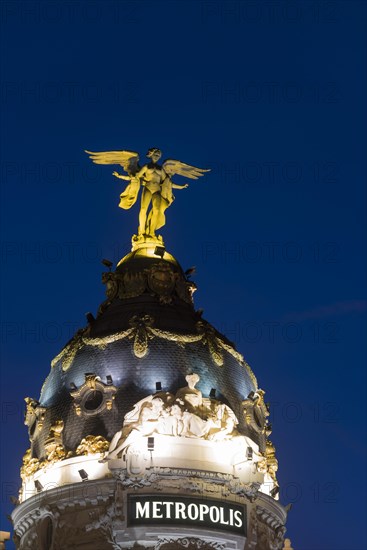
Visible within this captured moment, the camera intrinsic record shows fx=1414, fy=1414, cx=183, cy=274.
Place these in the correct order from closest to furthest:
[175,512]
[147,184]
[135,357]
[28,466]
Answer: [175,512]
[135,357]
[28,466]
[147,184]

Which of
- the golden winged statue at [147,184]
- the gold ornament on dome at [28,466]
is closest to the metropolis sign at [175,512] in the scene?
the gold ornament on dome at [28,466]

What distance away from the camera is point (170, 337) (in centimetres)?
6169

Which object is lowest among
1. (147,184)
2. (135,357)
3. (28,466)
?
(28,466)

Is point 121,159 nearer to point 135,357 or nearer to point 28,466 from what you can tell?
point 135,357

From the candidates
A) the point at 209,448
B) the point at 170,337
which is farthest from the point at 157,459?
the point at 170,337

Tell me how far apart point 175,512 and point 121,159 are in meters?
19.2

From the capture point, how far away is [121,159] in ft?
223

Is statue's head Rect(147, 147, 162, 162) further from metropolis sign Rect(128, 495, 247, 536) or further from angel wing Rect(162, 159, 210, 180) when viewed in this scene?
metropolis sign Rect(128, 495, 247, 536)

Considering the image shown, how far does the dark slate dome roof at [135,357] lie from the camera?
6009 centimetres

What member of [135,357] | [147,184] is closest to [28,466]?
[135,357]

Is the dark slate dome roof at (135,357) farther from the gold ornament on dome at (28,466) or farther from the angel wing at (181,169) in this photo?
the angel wing at (181,169)

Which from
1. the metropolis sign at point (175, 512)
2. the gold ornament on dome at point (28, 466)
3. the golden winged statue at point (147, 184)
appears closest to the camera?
the metropolis sign at point (175, 512)

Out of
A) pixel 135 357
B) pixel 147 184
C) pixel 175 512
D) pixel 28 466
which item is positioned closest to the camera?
pixel 175 512

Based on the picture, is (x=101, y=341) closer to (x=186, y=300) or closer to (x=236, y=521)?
Result: (x=186, y=300)
